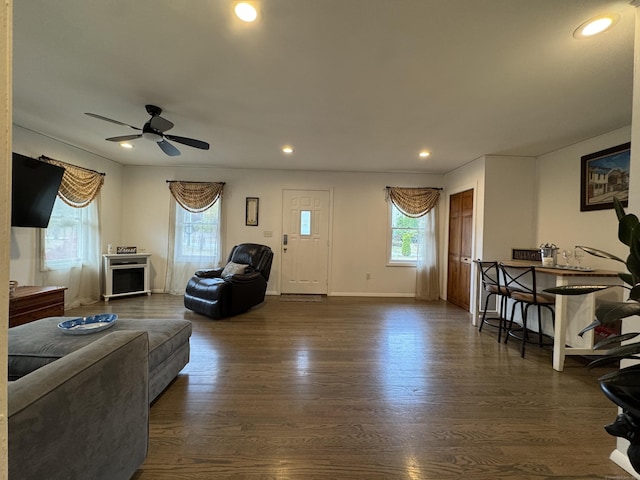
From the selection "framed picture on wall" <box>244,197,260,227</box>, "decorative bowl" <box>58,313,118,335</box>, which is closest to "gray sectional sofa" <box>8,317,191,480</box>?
"decorative bowl" <box>58,313,118,335</box>

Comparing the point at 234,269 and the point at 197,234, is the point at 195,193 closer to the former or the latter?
the point at 197,234

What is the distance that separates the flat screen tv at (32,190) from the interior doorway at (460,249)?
5.45 metres

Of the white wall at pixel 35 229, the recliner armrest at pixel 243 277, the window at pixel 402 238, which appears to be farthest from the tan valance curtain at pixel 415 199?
the white wall at pixel 35 229

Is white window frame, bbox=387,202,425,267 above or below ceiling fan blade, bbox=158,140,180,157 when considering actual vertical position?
below

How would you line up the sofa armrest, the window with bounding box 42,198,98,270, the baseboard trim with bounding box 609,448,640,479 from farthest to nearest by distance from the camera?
the window with bounding box 42,198,98,270
the baseboard trim with bounding box 609,448,640,479
the sofa armrest

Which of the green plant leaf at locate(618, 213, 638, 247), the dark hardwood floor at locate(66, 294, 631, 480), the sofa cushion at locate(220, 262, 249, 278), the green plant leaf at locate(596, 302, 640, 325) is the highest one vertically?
the green plant leaf at locate(618, 213, 638, 247)

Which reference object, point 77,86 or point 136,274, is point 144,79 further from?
point 136,274

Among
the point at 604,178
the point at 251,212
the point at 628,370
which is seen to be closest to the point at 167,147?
the point at 251,212

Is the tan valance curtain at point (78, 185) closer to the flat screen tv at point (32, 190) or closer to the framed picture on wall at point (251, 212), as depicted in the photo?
the flat screen tv at point (32, 190)

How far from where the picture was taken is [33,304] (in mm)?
2695

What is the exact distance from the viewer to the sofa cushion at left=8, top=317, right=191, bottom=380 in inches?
60.6

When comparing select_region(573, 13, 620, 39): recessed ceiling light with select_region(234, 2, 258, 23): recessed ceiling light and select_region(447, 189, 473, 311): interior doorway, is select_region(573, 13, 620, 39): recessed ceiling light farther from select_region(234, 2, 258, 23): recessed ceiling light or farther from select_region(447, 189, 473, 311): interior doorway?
select_region(447, 189, 473, 311): interior doorway

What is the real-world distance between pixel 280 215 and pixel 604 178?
440cm

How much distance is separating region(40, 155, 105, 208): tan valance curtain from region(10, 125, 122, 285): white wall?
14 cm
